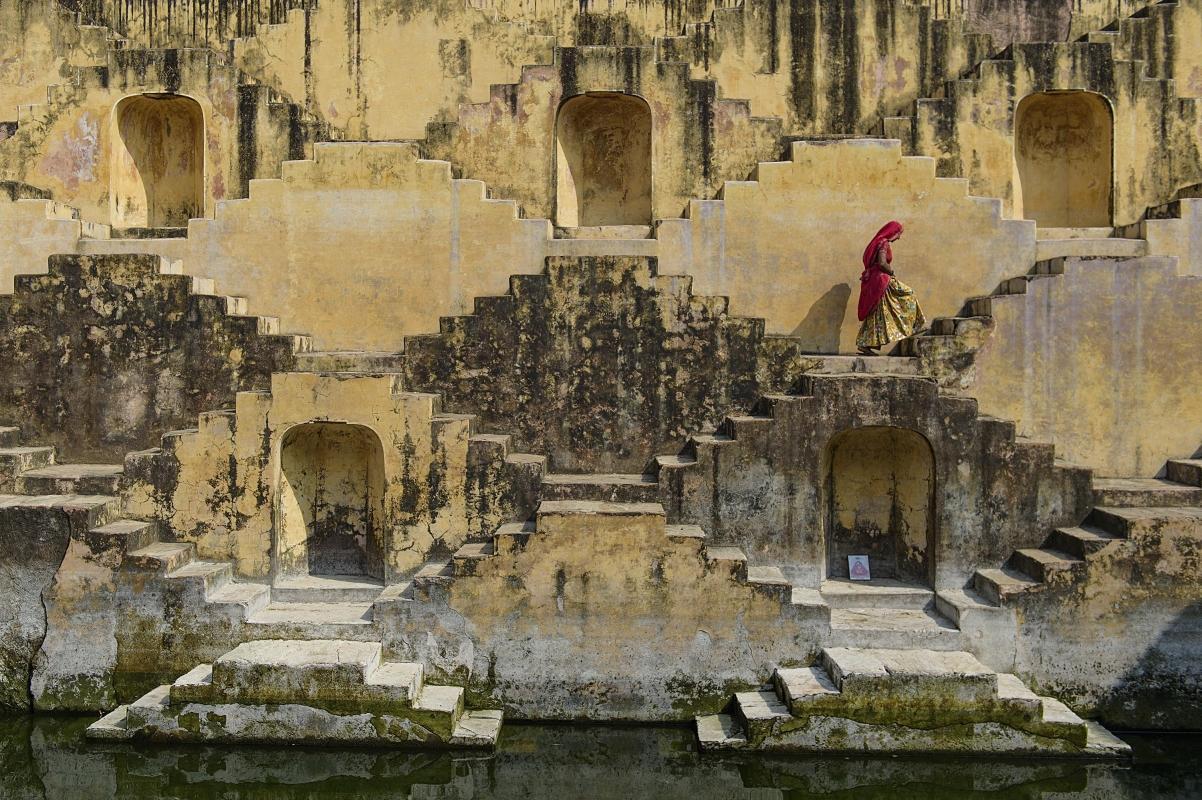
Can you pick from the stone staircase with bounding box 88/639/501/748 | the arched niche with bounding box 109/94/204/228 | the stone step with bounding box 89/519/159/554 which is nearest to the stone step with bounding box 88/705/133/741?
the stone staircase with bounding box 88/639/501/748

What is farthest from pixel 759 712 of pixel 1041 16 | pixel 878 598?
pixel 1041 16

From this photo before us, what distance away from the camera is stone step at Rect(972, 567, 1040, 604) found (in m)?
9.33

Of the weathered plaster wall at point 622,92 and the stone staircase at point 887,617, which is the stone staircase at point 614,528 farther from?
the weathered plaster wall at point 622,92

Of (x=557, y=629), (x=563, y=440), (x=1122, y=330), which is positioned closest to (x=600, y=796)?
(x=557, y=629)

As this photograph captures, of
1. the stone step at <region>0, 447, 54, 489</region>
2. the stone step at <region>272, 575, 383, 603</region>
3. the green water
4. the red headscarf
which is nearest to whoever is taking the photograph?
the green water

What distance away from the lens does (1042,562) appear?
30.8 feet

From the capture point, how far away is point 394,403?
10.1 meters

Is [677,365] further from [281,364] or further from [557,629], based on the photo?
[281,364]

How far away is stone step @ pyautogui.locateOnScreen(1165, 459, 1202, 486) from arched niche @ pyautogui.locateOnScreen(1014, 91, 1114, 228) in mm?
4347

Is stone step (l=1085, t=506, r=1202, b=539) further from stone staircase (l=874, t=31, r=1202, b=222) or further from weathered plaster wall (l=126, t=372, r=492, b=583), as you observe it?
weathered plaster wall (l=126, t=372, r=492, b=583)

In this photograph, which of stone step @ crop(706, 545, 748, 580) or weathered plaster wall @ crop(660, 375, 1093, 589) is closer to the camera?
stone step @ crop(706, 545, 748, 580)

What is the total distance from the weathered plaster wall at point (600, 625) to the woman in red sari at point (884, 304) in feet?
12.0

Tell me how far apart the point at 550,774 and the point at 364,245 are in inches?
274

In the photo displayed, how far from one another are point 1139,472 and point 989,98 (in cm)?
549
